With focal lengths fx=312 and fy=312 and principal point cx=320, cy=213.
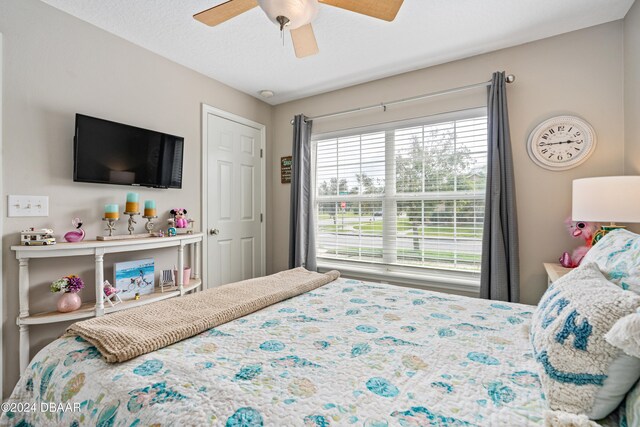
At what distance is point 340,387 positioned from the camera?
0.90 meters

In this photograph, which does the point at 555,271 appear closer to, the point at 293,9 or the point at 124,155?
the point at 293,9

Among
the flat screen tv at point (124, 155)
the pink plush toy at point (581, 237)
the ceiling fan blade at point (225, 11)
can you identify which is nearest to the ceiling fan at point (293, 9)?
the ceiling fan blade at point (225, 11)

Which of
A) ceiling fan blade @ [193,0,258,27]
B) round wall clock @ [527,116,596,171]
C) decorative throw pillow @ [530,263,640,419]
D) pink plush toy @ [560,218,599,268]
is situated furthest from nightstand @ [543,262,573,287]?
ceiling fan blade @ [193,0,258,27]

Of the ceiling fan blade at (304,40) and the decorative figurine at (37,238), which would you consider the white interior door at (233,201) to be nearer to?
the decorative figurine at (37,238)

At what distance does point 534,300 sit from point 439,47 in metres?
2.19

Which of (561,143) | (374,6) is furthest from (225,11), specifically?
(561,143)

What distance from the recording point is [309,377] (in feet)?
3.13

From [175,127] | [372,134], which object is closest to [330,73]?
[372,134]

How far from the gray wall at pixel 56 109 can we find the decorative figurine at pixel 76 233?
0.22 ft

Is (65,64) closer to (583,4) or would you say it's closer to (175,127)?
(175,127)

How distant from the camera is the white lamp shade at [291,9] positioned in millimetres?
1470

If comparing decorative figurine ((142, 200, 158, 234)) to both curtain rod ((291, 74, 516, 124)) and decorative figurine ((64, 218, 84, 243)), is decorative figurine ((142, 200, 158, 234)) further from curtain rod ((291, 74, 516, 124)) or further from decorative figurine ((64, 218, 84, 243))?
curtain rod ((291, 74, 516, 124))

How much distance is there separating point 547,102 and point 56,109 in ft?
11.6

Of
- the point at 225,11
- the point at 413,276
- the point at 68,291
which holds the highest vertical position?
the point at 225,11
